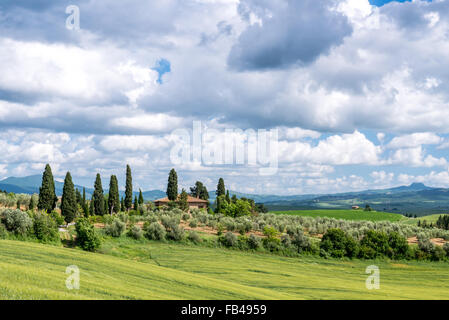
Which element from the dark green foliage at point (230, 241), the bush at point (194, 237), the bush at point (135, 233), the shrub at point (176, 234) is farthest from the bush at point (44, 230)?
the dark green foliage at point (230, 241)

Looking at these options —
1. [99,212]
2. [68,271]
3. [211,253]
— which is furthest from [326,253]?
[99,212]

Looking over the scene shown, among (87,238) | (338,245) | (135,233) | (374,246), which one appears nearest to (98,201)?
(135,233)

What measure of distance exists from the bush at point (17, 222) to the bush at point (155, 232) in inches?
581

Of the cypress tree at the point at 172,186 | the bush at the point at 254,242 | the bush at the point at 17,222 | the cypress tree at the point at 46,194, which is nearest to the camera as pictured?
the bush at the point at 17,222

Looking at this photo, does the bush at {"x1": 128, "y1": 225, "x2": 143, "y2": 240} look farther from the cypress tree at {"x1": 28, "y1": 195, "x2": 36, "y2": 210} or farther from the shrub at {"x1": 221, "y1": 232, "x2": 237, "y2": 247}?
the cypress tree at {"x1": 28, "y1": 195, "x2": 36, "y2": 210}

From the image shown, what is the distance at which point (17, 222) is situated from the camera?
42.3 meters

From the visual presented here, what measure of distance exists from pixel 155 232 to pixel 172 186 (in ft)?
138

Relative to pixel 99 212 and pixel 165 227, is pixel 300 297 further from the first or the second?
pixel 99 212

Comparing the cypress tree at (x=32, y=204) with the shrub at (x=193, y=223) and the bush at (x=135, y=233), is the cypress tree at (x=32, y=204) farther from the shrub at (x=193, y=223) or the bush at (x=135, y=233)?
the shrub at (x=193, y=223)

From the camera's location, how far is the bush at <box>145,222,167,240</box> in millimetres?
51062

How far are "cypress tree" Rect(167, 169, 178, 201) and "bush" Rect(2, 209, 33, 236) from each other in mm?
51201

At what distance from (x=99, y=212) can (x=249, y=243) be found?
40544 millimetres

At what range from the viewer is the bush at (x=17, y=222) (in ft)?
138
